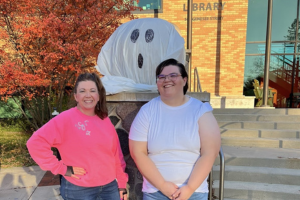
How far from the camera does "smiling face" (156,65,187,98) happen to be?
1.54m

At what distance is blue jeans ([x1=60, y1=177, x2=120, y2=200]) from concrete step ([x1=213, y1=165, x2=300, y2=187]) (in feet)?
7.02

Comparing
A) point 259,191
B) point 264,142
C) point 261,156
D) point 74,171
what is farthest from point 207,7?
point 74,171

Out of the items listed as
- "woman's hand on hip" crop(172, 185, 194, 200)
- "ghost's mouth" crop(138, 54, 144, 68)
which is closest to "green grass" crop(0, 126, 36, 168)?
"ghost's mouth" crop(138, 54, 144, 68)

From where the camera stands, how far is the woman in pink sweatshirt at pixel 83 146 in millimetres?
1525

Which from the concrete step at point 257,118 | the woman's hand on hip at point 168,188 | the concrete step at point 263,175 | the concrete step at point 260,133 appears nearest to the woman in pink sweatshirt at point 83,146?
the woman's hand on hip at point 168,188

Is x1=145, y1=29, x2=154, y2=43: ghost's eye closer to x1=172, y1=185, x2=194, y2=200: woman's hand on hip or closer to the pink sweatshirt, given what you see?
the pink sweatshirt

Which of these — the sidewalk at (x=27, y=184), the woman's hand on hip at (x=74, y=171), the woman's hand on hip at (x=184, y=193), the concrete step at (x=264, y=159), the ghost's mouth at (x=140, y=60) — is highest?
the ghost's mouth at (x=140, y=60)

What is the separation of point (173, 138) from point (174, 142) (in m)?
0.03

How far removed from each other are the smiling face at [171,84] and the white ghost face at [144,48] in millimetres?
1066

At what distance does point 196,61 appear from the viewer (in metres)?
8.67

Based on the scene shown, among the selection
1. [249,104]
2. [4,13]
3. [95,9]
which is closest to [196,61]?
[249,104]

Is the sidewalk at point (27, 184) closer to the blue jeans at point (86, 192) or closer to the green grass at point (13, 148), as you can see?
the green grass at point (13, 148)

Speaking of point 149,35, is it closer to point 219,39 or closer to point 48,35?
point 48,35

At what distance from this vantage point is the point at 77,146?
62.2 inches
